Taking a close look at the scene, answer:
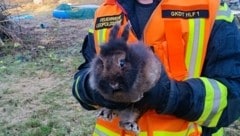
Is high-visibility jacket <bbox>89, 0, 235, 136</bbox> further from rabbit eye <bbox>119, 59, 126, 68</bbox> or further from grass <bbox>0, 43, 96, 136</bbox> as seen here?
grass <bbox>0, 43, 96, 136</bbox>

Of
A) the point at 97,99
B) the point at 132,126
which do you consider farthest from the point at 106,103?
the point at 132,126

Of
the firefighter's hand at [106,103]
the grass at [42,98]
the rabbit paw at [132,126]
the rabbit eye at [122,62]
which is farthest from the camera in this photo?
the grass at [42,98]

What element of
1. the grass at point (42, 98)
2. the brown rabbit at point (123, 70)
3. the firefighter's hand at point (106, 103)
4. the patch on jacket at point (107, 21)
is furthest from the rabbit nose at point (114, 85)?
the grass at point (42, 98)

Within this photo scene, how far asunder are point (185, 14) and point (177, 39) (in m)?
0.10

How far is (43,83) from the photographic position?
600 cm

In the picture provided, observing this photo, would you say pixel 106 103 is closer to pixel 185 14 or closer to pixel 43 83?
pixel 185 14

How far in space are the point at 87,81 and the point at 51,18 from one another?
29.7ft

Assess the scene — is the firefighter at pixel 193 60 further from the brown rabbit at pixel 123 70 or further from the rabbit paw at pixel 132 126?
the brown rabbit at pixel 123 70

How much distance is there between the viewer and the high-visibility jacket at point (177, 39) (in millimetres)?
1778

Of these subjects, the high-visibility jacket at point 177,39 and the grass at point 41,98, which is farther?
the grass at point 41,98

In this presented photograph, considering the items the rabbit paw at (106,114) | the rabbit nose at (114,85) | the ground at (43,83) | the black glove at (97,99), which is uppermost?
the rabbit nose at (114,85)

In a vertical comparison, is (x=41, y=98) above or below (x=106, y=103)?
below

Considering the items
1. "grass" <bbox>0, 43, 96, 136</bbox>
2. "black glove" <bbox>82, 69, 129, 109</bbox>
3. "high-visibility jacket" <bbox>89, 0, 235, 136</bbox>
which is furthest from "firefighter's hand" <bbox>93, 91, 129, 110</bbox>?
"grass" <bbox>0, 43, 96, 136</bbox>

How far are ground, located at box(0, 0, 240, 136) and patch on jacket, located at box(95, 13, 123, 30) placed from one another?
2.72 metres
